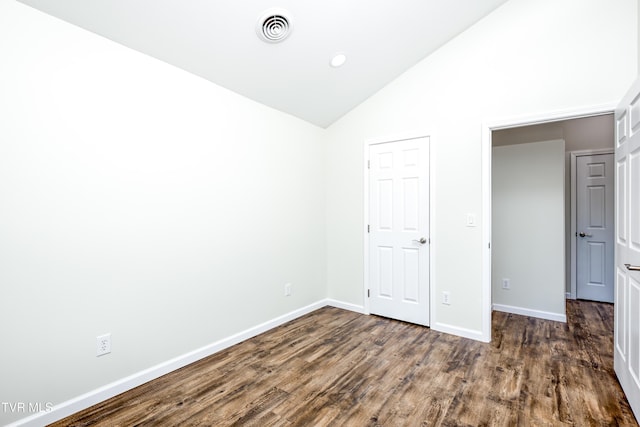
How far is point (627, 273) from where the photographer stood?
1.92 meters

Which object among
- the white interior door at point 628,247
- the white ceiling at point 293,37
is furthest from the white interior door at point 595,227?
the white ceiling at point 293,37

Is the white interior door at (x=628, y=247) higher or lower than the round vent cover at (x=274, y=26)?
lower

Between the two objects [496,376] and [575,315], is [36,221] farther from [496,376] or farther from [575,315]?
[575,315]

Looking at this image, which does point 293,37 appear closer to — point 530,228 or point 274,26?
point 274,26

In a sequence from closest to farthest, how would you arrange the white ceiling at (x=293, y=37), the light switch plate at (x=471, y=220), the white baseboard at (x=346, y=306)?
the white ceiling at (x=293, y=37) → the light switch plate at (x=471, y=220) → the white baseboard at (x=346, y=306)

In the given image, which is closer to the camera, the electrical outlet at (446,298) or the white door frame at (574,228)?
the electrical outlet at (446,298)

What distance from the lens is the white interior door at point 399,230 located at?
3.20m

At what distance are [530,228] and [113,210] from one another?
4.04 m

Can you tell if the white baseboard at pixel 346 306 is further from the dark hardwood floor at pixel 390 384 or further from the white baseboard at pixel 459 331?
the white baseboard at pixel 459 331

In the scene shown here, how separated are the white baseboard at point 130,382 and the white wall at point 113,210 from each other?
0.05 metres

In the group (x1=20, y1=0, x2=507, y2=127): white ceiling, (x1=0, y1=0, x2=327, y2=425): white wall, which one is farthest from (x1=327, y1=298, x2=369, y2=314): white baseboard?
(x1=20, y1=0, x2=507, y2=127): white ceiling

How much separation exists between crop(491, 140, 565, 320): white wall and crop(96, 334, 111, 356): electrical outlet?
389 cm

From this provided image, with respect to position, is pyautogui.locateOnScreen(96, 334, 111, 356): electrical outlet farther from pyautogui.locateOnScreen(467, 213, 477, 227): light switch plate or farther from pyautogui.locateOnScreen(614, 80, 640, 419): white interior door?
pyautogui.locateOnScreen(614, 80, 640, 419): white interior door

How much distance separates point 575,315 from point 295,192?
3.49 m
